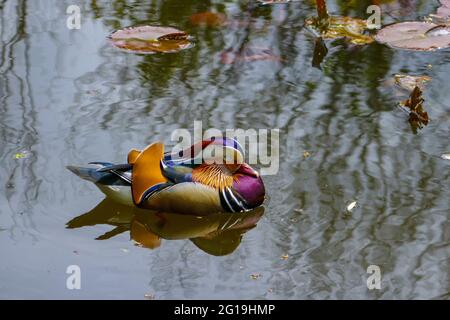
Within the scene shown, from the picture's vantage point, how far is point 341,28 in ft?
21.6

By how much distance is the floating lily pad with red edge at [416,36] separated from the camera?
6285mm

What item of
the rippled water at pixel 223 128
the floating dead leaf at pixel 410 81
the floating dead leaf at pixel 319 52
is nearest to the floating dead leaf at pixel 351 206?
the rippled water at pixel 223 128

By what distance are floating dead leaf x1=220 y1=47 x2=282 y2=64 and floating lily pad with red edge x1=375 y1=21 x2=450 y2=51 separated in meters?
0.75

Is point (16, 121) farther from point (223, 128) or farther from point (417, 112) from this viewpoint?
point (417, 112)

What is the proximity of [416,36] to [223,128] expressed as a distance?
1.81m

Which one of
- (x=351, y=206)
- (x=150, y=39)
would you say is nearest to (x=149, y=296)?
(x=351, y=206)

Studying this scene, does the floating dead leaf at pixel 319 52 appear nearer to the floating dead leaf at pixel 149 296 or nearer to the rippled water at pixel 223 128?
the rippled water at pixel 223 128

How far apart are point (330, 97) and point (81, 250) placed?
202 cm

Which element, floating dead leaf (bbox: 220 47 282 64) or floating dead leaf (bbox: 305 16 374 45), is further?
floating dead leaf (bbox: 305 16 374 45)

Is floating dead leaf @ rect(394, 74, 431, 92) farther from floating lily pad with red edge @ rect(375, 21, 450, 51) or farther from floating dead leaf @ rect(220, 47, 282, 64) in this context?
floating dead leaf @ rect(220, 47, 282, 64)

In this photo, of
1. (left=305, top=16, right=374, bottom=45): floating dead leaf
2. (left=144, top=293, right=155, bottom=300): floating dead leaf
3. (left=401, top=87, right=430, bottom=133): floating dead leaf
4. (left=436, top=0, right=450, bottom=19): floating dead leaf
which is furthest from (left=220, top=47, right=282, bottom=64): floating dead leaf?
(left=144, top=293, right=155, bottom=300): floating dead leaf

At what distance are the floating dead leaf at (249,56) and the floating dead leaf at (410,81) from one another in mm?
791

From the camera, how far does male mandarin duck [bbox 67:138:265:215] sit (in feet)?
14.9
